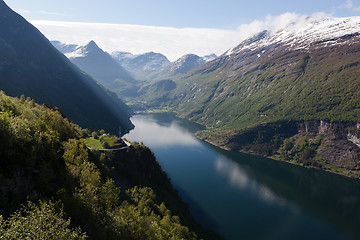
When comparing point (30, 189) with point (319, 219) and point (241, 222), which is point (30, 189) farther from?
point (319, 219)

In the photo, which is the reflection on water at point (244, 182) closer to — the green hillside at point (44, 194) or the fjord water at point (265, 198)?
the fjord water at point (265, 198)

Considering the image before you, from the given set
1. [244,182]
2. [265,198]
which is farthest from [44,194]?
[244,182]

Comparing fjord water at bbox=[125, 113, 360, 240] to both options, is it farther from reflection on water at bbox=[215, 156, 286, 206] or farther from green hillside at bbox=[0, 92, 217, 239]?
green hillside at bbox=[0, 92, 217, 239]

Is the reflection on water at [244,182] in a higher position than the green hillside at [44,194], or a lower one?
lower

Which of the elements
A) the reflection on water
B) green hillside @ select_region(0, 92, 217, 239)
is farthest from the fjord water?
green hillside @ select_region(0, 92, 217, 239)

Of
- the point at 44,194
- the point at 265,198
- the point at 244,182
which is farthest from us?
the point at 244,182

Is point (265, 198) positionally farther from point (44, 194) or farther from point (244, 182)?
point (44, 194)

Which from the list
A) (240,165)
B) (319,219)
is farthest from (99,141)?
(240,165)

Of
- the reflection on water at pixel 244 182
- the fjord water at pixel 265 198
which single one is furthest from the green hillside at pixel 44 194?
the reflection on water at pixel 244 182
